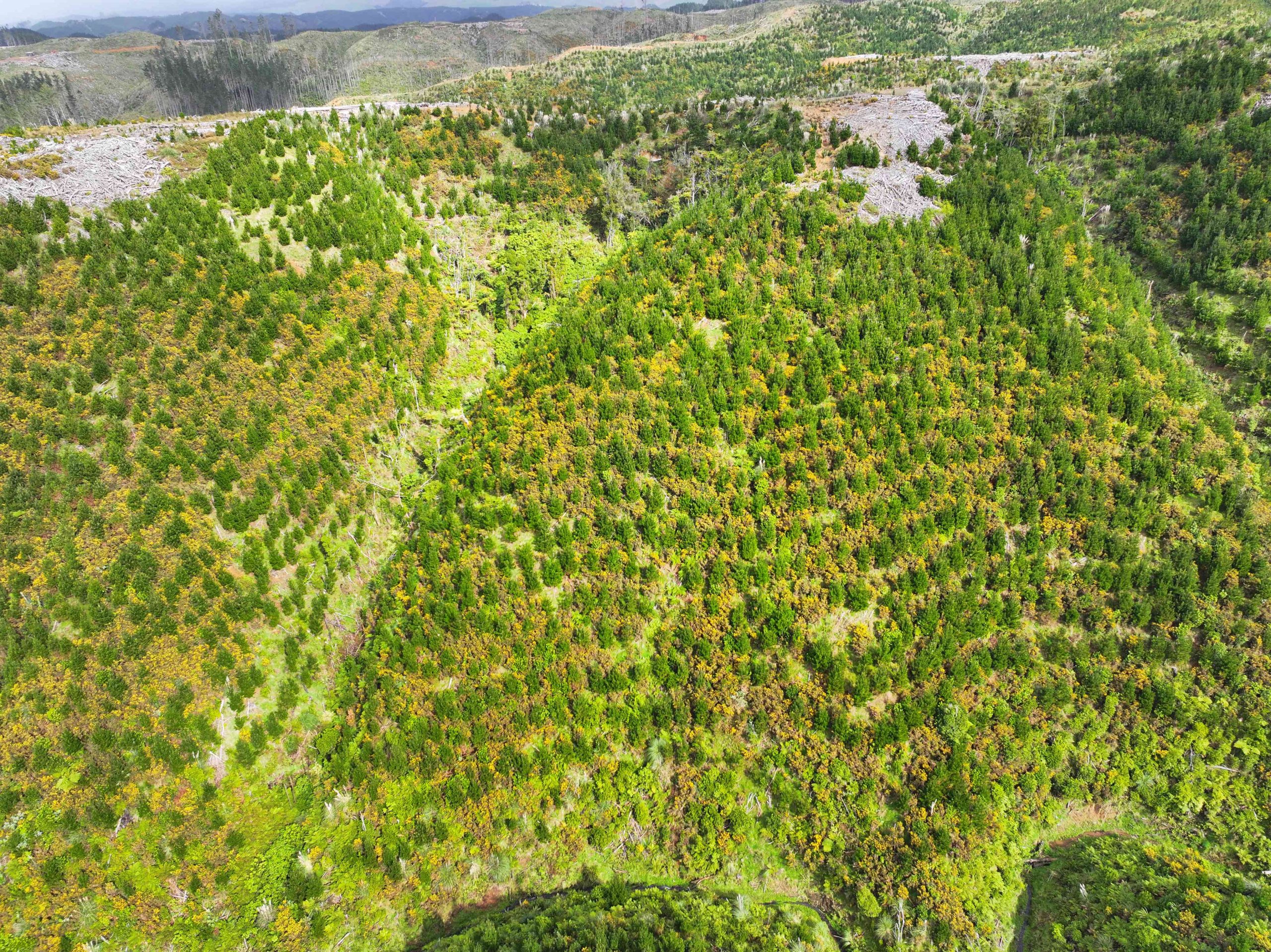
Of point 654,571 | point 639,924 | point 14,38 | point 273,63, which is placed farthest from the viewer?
point 14,38

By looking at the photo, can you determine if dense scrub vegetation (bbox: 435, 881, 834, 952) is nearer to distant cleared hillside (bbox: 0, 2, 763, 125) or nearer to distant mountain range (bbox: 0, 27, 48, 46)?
distant cleared hillside (bbox: 0, 2, 763, 125)

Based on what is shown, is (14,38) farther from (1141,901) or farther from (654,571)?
(1141,901)

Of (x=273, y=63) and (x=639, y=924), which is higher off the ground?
(x=273, y=63)

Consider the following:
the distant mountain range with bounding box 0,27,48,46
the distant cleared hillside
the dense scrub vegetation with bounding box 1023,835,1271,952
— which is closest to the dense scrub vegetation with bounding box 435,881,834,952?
the dense scrub vegetation with bounding box 1023,835,1271,952

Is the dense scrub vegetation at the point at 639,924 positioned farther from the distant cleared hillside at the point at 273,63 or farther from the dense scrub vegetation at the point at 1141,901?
the distant cleared hillside at the point at 273,63

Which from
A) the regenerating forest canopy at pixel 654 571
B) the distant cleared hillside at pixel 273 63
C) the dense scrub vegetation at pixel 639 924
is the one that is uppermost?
the distant cleared hillside at pixel 273 63

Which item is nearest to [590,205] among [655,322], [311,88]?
[655,322]

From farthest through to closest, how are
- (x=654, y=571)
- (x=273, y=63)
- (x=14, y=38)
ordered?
(x=14, y=38) → (x=273, y=63) → (x=654, y=571)

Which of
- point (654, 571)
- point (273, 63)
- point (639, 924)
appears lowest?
point (639, 924)

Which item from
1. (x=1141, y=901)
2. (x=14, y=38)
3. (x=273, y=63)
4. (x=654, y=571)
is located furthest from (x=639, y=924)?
(x=14, y=38)

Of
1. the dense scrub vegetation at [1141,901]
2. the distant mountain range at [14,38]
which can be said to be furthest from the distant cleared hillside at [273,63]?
the dense scrub vegetation at [1141,901]
